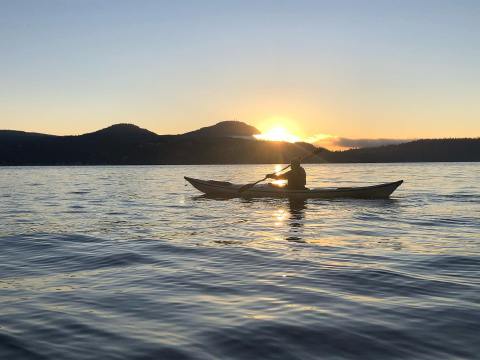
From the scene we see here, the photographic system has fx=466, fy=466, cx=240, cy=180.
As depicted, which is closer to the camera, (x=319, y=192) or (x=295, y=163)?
(x=295, y=163)

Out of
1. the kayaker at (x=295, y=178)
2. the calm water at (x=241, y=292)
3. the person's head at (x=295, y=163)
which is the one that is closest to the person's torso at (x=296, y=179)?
the kayaker at (x=295, y=178)

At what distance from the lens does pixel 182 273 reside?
10211 mm

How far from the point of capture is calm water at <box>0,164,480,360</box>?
6055mm

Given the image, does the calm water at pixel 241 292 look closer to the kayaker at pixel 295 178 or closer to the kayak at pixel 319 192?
the kayaker at pixel 295 178

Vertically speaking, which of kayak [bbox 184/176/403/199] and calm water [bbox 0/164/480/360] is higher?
kayak [bbox 184/176/403/199]

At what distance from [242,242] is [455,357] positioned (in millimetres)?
9165

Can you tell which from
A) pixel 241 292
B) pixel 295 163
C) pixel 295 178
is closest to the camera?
pixel 241 292

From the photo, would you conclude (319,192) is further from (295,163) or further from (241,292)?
(241,292)

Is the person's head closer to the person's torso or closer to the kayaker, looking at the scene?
the kayaker

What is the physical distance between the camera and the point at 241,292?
853 cm

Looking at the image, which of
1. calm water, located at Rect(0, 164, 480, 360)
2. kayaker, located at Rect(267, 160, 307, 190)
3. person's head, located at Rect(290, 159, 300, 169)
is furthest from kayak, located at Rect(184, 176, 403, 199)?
calm water, located at Rect(0, 164, 480, 360)

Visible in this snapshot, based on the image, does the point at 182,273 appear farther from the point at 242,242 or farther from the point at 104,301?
the point at 242,242

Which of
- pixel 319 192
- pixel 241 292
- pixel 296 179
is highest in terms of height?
pixel 296 179

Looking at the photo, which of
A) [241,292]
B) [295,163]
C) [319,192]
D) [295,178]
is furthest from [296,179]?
[241,292]
